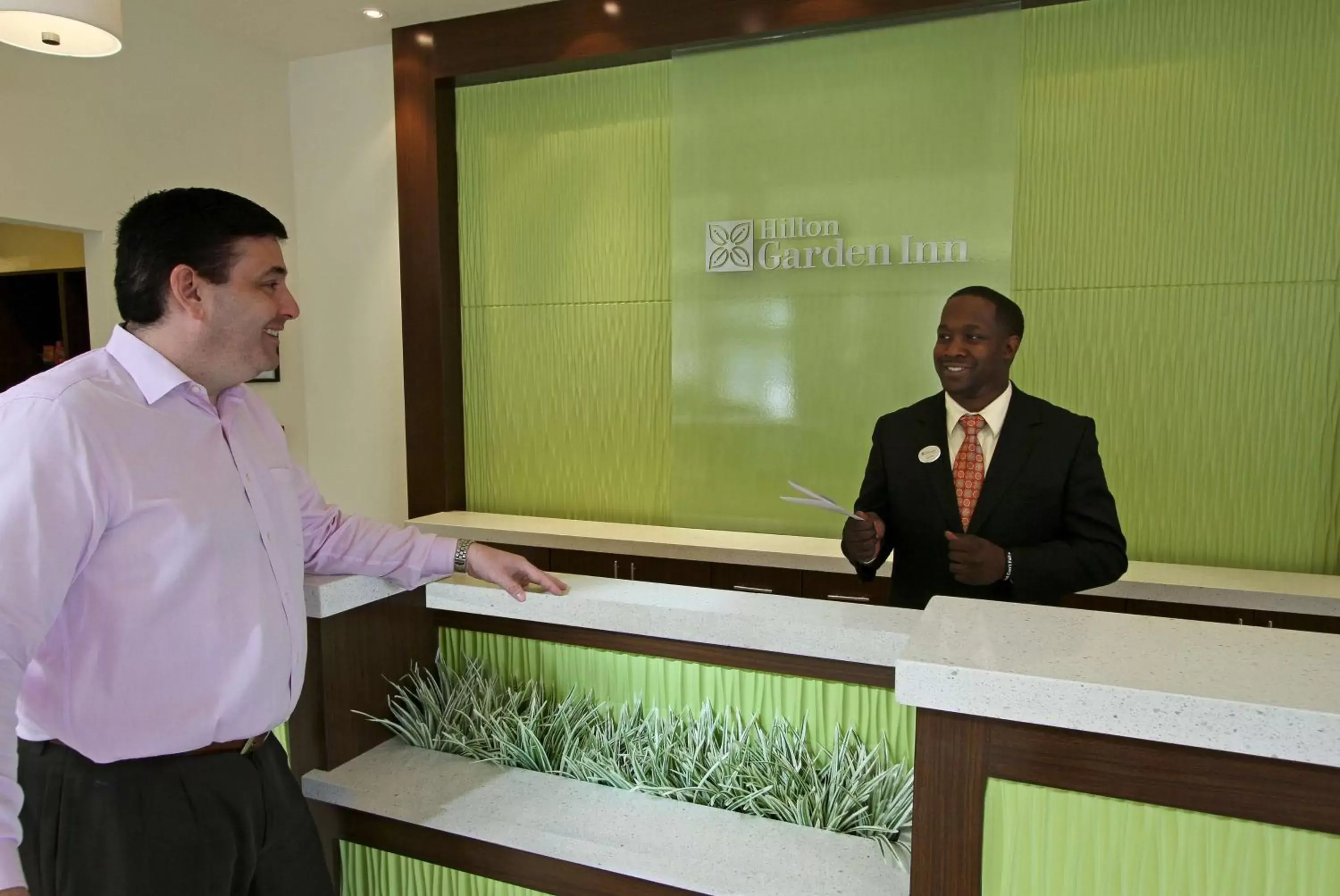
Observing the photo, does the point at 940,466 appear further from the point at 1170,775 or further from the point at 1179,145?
the point at 1179,145

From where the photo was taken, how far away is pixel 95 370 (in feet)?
4.43

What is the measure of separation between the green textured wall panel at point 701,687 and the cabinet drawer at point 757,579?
6.05 feet

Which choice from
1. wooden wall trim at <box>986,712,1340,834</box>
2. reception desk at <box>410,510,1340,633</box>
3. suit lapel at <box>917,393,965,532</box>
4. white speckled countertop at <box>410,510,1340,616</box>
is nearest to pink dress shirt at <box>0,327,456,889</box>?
wooden wall trim at <box>986,712,1340,834</box>

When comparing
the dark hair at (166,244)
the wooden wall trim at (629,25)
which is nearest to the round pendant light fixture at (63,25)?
the dark hair at (166,244)

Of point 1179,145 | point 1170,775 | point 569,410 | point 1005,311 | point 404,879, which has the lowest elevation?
point 404,879

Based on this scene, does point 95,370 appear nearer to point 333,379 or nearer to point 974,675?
point 974,675

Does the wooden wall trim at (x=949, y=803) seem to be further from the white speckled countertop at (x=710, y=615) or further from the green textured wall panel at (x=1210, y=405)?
the green textured wall panel at (x=1210, y=405)

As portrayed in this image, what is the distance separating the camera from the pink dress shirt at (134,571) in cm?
116

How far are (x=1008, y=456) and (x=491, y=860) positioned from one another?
1.41 meters

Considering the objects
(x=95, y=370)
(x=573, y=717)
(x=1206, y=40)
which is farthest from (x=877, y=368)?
(x=95, y=370)

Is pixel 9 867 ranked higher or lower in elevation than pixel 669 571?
higher

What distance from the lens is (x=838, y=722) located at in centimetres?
159

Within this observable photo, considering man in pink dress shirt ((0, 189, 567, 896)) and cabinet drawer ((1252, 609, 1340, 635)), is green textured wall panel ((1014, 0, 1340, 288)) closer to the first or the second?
cabinet drawer ((1252, 609, 1340, 635))

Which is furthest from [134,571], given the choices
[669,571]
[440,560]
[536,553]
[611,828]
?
[536,553]
